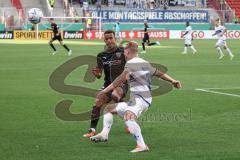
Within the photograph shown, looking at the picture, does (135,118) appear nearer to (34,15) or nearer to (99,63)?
(99,63)

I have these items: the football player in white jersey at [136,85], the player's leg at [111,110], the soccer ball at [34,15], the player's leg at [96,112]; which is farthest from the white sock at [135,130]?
the soccer ball at [34,15]

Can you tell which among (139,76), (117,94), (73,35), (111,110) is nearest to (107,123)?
(111,110)

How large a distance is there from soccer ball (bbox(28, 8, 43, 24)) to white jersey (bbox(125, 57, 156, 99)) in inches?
2200

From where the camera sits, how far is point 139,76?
34.9 feet

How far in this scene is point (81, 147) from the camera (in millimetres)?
10859

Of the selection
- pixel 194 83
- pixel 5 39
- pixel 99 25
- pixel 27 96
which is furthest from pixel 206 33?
pixel 27 96

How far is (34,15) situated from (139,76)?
185 ft

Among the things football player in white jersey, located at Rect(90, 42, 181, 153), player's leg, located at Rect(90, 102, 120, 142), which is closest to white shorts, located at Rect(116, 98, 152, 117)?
football player in white jersey, located at Rect(90, 42, 181, 153)

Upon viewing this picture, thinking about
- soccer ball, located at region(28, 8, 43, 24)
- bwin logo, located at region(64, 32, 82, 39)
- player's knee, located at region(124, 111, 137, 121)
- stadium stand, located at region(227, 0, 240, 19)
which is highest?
stadium stand, located at region(227, 0, 240, 19)

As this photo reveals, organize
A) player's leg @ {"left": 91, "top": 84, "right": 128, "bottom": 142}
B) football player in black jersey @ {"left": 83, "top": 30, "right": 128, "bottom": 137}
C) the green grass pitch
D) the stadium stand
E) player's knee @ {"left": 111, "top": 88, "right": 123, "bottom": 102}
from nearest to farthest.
A: the green grass pitch < player's leg @ {"left": 91, "top": 84, "right": 128, "bottom": 142} < player's knee @ {"left": 111, "top": 88, "right": 123, "bottom": 102} < football player in black jersey @ {"left": 83, "top": 30, "right": 128, "bottom": 137} < the stadium stand

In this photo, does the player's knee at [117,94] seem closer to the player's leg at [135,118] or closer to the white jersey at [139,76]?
the white jersey at [139,76]

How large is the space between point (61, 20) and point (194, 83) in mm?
48217

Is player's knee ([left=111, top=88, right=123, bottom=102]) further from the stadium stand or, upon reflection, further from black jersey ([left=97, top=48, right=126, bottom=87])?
the stadium stand

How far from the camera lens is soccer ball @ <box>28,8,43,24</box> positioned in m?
65.9
